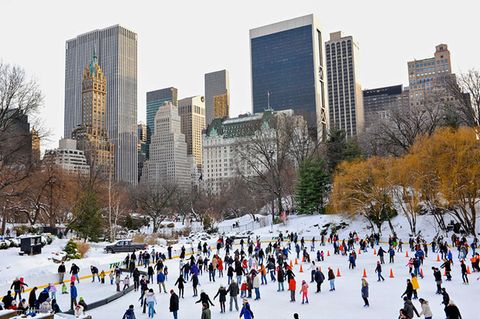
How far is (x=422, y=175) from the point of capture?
3622cm

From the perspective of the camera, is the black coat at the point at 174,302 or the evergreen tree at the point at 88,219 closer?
the black coat at the point at 174,302

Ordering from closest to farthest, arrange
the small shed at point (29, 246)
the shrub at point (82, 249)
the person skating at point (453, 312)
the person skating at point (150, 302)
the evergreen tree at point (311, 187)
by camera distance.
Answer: the person skating at point (453, 312)
the person skating at point (150, 302)
the small shed at point (29, 246)
the shrub at point (82, 249)
the evergreen tree at point (311, 187)

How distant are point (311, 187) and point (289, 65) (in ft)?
476

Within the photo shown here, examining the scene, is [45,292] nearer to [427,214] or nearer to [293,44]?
[427,214]

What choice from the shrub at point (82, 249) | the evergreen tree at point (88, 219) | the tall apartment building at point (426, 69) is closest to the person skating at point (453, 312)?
the shrub at point (82, 249)

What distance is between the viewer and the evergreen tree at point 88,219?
125 feet

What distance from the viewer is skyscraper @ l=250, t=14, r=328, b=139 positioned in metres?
185

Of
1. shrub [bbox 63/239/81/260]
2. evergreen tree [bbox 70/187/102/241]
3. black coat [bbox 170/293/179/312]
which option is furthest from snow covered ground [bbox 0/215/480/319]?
evergreen tree [bbox 70/187/102/241]

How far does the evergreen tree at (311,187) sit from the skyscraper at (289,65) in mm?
133096

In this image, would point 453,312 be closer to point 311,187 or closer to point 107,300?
point 107,300

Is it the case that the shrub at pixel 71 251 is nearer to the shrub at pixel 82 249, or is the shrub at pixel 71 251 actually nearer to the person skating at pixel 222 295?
the shrub at pixel 82 249

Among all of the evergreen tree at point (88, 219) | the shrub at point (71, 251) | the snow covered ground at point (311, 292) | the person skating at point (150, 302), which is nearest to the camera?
the snow covered ground at point (311, 292)

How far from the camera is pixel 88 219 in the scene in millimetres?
38250

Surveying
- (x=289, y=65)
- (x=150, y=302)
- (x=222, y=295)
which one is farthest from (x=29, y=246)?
(x=289, y=65)
